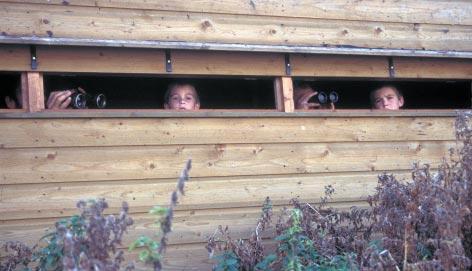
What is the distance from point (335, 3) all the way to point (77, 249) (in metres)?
3.47

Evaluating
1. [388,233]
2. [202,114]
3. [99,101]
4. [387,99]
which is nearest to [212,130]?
[202,114]

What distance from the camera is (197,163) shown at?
17.8 ft

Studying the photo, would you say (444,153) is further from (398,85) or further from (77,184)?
(77,184)

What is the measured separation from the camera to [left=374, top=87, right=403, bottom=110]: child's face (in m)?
6.39

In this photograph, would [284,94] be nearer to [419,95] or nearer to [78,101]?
[78,101]

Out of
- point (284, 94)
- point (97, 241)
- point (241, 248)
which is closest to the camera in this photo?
point (97, 241)

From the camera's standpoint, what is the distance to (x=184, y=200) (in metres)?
5.34

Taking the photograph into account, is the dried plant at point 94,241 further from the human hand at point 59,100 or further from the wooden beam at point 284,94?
the wooden beam at point 284,94

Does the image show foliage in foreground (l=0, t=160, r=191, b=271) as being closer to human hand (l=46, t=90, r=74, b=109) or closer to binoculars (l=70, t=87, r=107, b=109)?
human hand (l=46, t=90, r=74, b=109)

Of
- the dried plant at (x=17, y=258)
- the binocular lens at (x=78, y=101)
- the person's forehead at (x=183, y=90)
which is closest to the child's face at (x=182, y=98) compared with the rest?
the person's forehead at (x=183, y=90)

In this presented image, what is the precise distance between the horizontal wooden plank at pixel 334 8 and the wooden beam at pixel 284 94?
523 mm

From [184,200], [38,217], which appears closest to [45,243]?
[38,217]

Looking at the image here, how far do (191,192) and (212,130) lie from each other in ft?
1.59

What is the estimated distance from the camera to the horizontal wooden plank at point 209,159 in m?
5.01
